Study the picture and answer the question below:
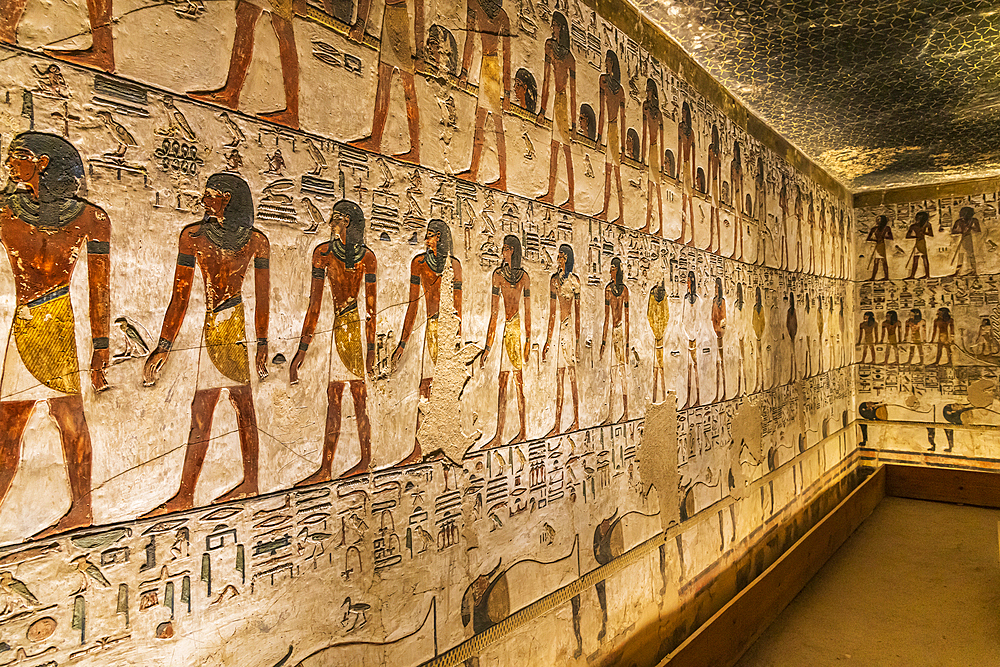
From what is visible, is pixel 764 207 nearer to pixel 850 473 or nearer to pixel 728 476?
pixel 728 476

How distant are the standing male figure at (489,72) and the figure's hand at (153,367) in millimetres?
1122

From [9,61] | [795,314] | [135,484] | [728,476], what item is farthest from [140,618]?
[795,314]

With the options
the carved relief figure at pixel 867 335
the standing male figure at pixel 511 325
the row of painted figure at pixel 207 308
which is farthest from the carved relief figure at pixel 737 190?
the carved relief figure at pixel 867 335

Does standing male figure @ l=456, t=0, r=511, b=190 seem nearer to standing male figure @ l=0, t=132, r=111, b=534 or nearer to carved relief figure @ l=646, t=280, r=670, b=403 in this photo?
standing male figure @ l=0, t=132, r=111, b=534

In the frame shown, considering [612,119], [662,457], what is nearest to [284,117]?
[612,119]

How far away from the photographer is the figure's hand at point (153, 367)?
1.36 m

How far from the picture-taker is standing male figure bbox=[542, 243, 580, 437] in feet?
8.46

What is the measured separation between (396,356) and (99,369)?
2.64ft

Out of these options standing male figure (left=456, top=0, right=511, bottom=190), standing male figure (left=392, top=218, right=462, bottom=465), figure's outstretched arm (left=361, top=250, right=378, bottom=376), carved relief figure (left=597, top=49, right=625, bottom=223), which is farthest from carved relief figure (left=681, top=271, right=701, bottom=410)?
figure's outstretched arm (left=361, top=250, right=378, bottom=376)

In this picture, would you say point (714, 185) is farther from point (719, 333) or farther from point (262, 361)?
point (262, 361)

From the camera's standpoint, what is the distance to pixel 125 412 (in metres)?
1.32


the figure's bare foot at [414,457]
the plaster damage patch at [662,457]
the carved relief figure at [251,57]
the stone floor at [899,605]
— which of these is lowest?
the stone floor at [899,605]

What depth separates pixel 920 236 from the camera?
23.7 feet

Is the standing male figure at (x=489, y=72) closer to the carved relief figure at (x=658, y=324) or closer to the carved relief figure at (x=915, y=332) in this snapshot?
the carved relief figure at (x=658, y=324)
